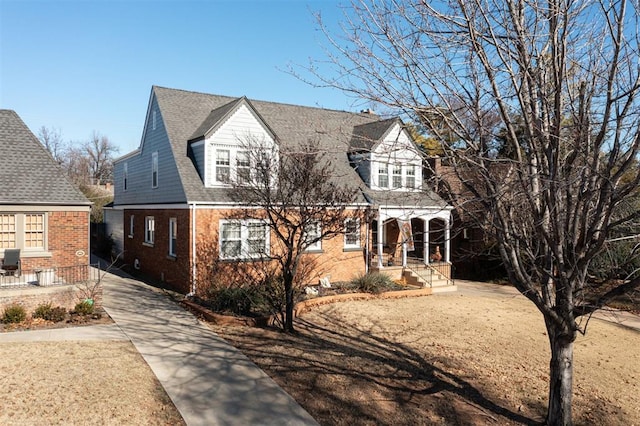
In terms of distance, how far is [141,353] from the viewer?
387 inches

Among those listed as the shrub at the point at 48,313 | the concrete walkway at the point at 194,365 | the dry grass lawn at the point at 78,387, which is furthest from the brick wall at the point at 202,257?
the dry grass lawn at the point at 78,387

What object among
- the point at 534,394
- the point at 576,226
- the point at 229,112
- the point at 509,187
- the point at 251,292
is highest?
the point at 229,112

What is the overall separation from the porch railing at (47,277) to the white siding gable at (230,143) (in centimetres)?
526

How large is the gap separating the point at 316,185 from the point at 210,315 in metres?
4.81

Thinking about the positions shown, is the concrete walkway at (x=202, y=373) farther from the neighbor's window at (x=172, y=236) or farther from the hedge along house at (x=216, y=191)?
the neighbor's window at (x=172, y=236)

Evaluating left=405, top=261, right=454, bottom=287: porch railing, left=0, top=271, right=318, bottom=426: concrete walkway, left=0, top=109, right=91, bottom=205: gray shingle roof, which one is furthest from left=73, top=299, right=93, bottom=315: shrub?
left=405, top=261, right=454, bottom=287: porch railing

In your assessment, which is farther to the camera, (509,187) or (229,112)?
(229,112)

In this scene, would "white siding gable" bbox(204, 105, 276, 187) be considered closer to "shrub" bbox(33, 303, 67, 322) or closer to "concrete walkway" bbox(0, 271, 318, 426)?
"concrete walkway" bbox(0, 271, 318, 426)

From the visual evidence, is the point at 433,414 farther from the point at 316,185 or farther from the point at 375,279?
the point at 375,279

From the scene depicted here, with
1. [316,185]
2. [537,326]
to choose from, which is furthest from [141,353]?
[537,326]

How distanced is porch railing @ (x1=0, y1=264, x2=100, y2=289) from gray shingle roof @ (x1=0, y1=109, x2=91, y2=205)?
2.37 meters

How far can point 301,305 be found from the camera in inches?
575

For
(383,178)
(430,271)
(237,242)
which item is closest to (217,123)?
(237,242)

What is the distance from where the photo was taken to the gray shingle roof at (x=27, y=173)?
15.4 metres
